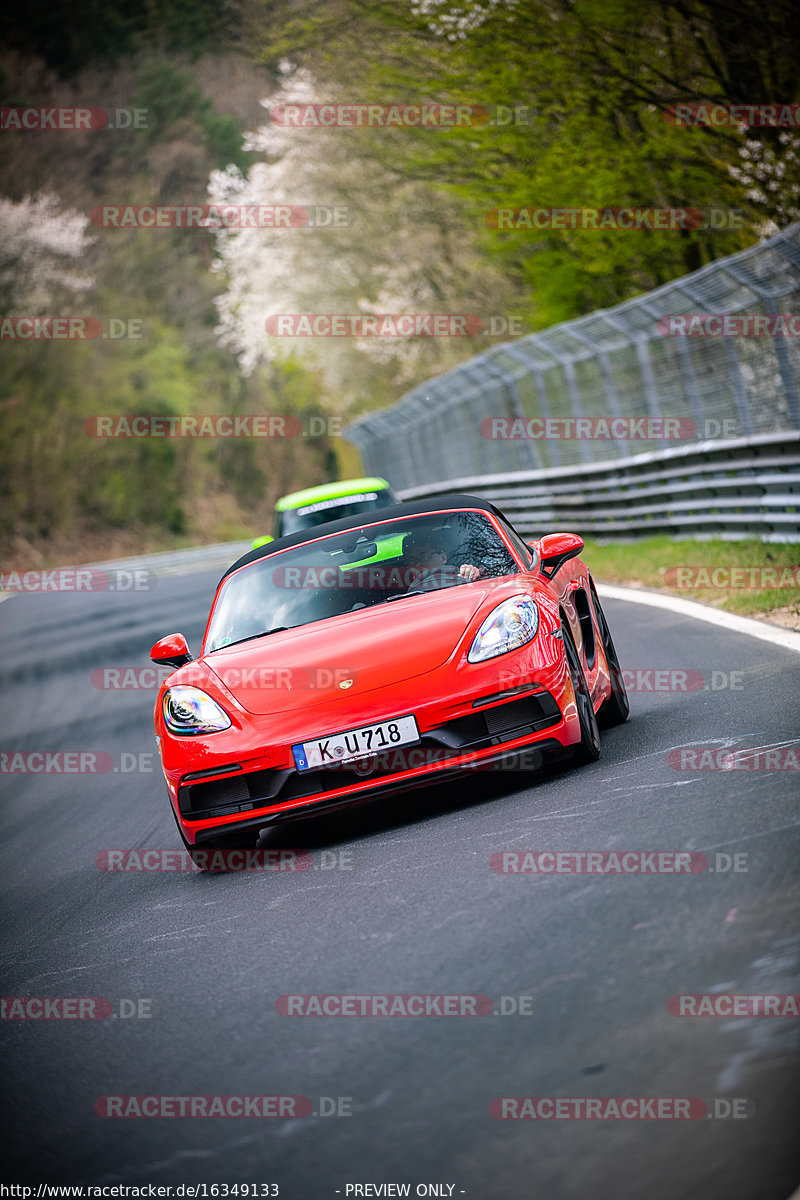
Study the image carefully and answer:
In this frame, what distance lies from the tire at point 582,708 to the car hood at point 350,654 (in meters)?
0.42

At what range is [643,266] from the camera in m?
23.8

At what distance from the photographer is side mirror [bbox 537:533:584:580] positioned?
664 centimetres

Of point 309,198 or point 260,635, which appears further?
point 309,198

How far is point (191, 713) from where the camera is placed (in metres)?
6.16

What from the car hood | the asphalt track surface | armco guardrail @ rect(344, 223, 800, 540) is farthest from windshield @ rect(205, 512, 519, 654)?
armco guardrail @ rect(344, 223, 800, 540)

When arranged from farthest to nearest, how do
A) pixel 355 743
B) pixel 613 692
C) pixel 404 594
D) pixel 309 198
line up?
1. pixel 309 198
2. pixel 613 692
3. pixel 404 594
4. pixel 355 743

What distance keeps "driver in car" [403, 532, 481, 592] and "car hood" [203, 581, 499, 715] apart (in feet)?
0.78

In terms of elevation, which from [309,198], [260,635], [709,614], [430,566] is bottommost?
[709,614]

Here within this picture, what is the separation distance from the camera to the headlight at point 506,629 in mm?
5898

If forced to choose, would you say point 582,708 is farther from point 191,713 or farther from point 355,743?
point 191,713

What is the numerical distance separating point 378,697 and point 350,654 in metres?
0.32

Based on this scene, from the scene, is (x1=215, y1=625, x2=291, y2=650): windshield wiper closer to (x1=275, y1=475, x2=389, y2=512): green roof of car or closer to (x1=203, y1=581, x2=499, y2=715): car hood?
(x1=203, y1=581, x2=499, y2=715): car hood

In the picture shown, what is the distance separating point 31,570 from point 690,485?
41.8 meters

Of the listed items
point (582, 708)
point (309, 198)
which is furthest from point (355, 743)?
point (309, 198)
